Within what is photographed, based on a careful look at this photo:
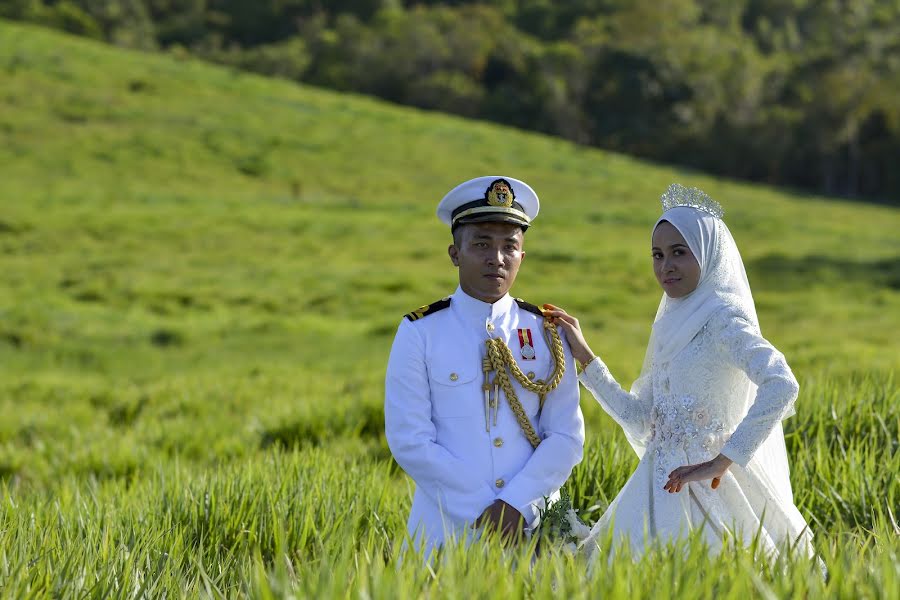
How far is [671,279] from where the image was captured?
312cm

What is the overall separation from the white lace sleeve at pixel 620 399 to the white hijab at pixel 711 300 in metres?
0.18

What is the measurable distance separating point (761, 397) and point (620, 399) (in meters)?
0.57

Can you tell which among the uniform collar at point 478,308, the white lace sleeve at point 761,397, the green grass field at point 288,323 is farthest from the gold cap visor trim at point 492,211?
the green grass field at point 288,323

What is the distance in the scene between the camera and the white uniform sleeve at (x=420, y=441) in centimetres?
304

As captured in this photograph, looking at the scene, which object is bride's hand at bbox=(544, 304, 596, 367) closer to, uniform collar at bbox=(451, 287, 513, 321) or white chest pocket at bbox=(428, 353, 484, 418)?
uniform collar at bbox=(451, 287, 513, 321)

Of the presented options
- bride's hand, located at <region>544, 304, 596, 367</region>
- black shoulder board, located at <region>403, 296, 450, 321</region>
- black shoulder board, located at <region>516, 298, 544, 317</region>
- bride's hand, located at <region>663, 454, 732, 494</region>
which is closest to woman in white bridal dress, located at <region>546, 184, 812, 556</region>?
bride's hand, located at <region>663, 454, 732, 494</region>

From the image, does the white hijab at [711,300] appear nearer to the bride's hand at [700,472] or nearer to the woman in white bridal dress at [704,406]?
the woman in white bridal dress at [704,406]

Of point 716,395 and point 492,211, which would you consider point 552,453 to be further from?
point 492,211

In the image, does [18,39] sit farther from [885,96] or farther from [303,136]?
[885,96]

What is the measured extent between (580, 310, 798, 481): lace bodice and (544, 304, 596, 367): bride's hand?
5cm

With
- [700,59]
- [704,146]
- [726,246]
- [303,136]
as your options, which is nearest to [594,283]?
[726,246]

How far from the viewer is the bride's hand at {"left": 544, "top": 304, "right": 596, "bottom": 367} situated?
3303 millimetres

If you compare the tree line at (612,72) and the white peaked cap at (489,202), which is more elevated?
the tree line at (612,72)

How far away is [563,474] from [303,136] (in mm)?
32468
